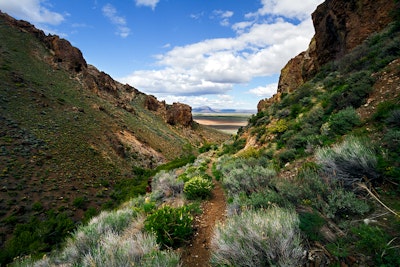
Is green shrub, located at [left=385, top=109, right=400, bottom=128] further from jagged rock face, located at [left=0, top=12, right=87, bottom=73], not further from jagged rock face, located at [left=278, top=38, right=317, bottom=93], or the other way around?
jagged rock face, located at [left=0, top=12, right=87, bottom=73]

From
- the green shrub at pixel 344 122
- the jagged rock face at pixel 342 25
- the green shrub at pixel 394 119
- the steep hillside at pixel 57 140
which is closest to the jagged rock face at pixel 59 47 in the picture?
the steep hillside at pixel 57 140

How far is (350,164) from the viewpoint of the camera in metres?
4.07

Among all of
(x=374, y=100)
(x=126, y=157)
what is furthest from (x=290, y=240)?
(x=126, y=157)

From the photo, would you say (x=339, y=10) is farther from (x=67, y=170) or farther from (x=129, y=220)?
(x=67, y=170)

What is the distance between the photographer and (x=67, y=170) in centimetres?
2286

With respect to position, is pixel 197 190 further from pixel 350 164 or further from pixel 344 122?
pixel 344 122

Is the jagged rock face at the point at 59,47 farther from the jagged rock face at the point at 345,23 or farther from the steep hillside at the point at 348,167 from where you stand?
the steep hillside at the point at 348,167

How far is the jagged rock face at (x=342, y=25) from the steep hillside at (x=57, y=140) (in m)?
21.8

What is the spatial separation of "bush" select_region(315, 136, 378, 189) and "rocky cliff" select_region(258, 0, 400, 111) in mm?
15376

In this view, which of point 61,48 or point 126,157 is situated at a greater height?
point 61,48

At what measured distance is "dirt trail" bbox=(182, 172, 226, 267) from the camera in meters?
3.81

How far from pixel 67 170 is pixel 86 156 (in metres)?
4.10

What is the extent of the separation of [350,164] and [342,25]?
59.9 ft

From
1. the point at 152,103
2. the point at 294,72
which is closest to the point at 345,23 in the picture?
the point at 294,72
